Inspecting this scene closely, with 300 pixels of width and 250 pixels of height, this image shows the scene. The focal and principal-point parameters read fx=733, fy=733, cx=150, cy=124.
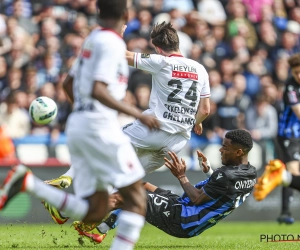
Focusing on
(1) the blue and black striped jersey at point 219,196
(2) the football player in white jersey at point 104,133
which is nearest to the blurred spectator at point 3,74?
(1) the blue and black striped jersey at point 219,196

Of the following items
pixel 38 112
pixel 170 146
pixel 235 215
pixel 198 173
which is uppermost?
pixel 38 112

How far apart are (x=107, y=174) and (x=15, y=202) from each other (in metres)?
7.90

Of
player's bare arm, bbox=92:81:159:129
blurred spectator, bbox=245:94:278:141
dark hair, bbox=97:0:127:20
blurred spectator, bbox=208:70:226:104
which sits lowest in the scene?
blurred spectator, bbox=245:94:278:141

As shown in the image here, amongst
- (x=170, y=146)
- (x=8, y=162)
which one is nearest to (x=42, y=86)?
(x=8, y=162)

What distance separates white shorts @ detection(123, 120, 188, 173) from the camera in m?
8.84

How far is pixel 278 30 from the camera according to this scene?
63.2ft

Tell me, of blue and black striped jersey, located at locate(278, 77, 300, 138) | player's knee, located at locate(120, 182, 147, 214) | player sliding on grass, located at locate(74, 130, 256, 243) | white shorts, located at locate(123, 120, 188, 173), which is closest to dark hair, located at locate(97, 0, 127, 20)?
player's knee, located at locate(120, 182, 147, 214)

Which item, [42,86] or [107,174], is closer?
[107,174]

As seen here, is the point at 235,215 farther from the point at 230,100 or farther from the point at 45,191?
the point at 45,191

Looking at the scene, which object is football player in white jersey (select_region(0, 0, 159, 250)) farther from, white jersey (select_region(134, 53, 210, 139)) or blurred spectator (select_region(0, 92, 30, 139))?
blurred spectator (select_region(0, 92, 30, 139))

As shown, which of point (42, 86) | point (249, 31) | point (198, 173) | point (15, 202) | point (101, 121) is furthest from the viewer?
point (249, 31)

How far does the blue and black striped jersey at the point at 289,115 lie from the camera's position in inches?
481

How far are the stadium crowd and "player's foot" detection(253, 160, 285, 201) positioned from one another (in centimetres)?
737

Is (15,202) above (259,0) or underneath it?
underneath
